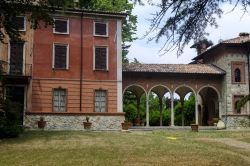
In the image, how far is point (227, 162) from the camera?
14836 mm

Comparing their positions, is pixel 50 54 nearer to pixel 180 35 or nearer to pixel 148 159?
pixel 148 159

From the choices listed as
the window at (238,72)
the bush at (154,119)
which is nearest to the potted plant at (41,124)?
the window at (238,72)

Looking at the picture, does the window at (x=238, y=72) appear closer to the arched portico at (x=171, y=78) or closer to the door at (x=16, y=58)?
the arched portico at (x=171, y=78)

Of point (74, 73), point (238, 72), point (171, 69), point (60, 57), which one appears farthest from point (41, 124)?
point (238, 72)

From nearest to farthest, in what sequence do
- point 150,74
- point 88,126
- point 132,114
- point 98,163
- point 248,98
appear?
point 248,98, point 98,163, point 88,126, point 150,74, point 132,114

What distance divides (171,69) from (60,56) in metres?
9.56

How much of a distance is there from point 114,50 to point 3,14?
15038mm

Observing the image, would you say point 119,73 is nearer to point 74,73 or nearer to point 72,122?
point 74,73

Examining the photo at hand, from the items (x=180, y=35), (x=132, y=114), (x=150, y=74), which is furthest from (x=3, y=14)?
(x=132, y=114)

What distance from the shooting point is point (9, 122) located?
22.7 m

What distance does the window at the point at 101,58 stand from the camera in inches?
1256

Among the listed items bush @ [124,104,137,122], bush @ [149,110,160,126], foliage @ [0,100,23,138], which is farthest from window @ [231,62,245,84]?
foliage @ [0,100,23,138]

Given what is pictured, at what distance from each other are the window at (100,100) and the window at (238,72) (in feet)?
37.0

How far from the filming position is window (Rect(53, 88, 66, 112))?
30641mm
